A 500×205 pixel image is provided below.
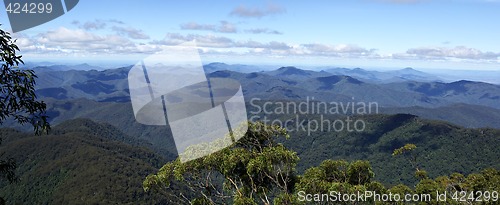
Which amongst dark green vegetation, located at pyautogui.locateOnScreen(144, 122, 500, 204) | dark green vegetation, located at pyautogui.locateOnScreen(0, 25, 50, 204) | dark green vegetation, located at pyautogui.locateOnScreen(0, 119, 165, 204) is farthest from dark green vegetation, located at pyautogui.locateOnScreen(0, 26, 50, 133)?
dark green vegetation, located at pyautogui.locateOnScreen(0, 119, 165, 204)

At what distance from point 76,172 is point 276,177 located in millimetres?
160925

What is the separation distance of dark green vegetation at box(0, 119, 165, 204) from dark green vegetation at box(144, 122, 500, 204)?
122466mm

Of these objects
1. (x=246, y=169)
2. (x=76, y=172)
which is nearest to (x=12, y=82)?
(x=246, y=169)

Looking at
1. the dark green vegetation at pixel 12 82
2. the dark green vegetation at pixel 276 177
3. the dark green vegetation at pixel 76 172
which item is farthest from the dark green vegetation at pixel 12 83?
the dark green vegetation at pixel 76 172

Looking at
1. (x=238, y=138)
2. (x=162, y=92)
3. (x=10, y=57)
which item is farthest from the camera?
(x=238, y=138)

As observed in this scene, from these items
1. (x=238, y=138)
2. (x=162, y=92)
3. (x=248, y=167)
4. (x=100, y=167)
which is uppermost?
(x=162, y=92)

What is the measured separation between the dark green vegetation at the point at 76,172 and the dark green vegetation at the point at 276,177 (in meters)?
122

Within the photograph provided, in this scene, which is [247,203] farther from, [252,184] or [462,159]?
[462,159]

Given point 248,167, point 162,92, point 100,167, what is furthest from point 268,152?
point 100,167

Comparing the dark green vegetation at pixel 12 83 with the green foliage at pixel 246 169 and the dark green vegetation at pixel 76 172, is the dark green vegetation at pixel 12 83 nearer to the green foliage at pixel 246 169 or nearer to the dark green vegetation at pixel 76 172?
the green foliage at pixel 246 169

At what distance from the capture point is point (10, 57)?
9.01 metres

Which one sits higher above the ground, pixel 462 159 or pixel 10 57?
pixel 10 57

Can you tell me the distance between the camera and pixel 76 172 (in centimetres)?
15450

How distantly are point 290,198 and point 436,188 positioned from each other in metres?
6.56
